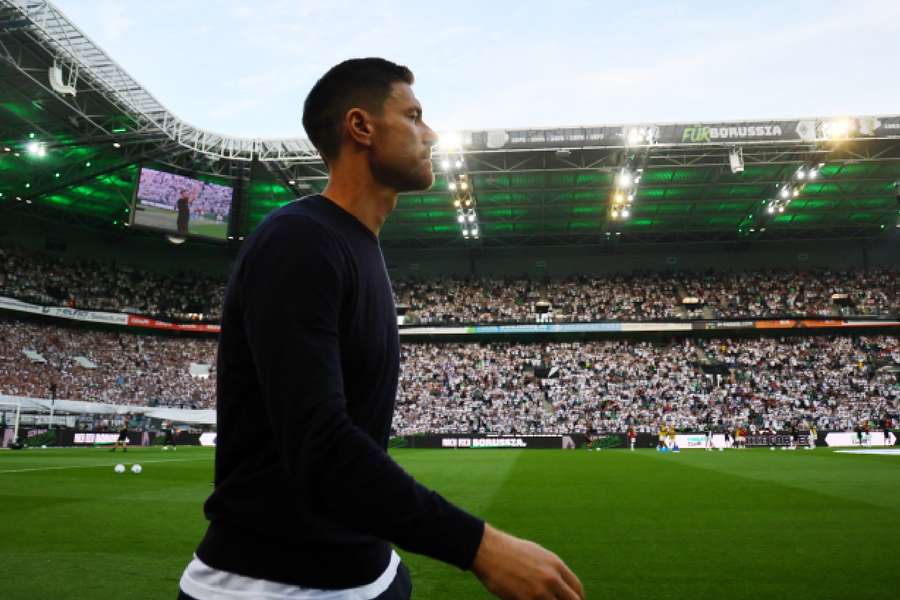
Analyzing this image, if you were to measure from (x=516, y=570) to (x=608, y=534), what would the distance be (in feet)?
21.8

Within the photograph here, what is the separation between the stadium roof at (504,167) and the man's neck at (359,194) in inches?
1119

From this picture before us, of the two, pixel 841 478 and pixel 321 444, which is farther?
pixel 841 478

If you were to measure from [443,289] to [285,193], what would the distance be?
646 inches

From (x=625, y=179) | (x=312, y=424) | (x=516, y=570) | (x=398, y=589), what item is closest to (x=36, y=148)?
(x=625, y=179)

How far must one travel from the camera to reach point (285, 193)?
4250cm

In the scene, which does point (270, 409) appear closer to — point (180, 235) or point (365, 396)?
point (365, 396)

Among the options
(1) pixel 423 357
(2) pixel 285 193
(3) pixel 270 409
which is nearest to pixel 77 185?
(2) pixel 285 193

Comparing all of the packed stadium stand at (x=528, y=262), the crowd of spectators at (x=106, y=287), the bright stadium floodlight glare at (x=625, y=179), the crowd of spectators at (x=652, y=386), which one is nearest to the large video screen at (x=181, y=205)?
the packed stadium stand at (x=528, y=262)

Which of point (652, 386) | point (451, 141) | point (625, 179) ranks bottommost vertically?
point (652, 386)

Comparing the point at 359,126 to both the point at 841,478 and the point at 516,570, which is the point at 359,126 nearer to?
the point at 516,570

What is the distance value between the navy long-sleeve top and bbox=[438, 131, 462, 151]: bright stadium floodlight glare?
32.1 metres

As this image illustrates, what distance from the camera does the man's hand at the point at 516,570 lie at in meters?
1.40

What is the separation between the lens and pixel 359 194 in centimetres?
192

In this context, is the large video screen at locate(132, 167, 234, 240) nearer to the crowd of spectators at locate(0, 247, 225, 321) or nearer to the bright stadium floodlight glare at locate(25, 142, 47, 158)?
the bright stadium floodlight glare at locate(25, 142, 47, 158)
